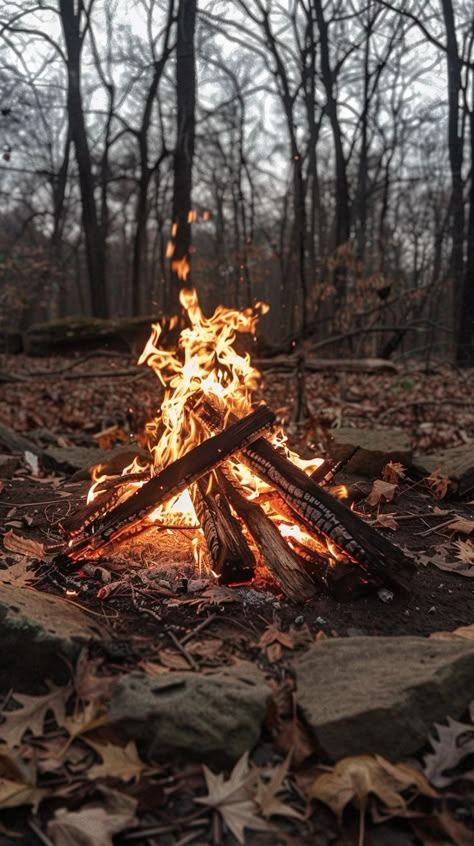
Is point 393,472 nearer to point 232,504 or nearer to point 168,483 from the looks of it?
point 232,504

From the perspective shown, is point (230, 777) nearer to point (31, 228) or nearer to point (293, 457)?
point (293, 457)

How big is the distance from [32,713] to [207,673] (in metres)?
0.66

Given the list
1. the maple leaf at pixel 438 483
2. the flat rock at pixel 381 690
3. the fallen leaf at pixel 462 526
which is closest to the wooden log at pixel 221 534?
the flat rock at pixel 381 690

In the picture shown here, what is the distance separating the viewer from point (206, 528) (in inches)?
127

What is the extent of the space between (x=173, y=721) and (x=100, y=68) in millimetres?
22716

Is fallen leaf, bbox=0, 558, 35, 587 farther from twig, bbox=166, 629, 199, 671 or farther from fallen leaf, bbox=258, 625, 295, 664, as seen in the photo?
fallen leaf, bbox=258, 625, 295, 664

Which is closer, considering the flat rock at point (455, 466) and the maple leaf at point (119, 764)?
the maple leaf at point (119, 764)

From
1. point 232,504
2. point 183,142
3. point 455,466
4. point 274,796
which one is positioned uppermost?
point 183,142

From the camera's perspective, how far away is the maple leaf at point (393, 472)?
473cm

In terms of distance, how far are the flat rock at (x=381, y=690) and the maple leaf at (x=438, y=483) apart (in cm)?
224

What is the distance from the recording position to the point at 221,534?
10.0ft

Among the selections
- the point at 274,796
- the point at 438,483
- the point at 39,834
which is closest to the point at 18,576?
the point at 39,834

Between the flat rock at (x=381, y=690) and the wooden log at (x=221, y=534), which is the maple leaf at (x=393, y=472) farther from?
the flat rock at (x=381, y=690)

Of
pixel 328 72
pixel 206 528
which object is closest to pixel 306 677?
pixel 206 528
